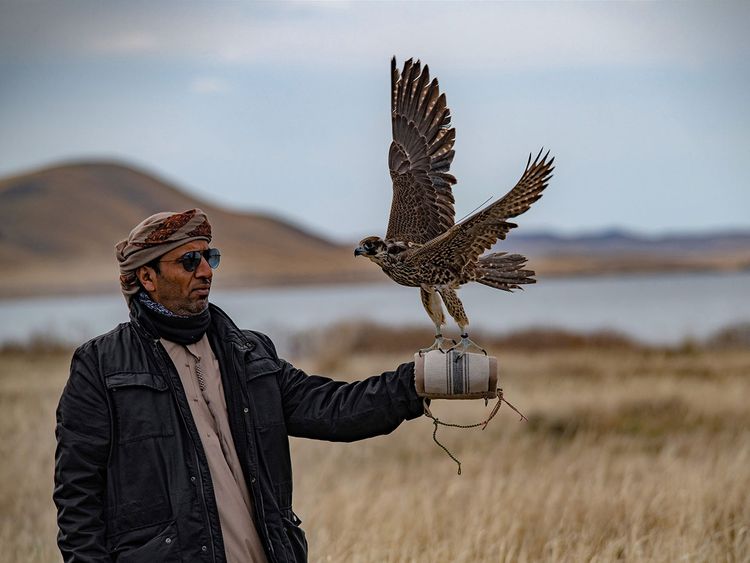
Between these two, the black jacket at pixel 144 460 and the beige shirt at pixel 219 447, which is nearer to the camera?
the black jacket at pixel 144 460

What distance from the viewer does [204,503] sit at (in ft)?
11.7

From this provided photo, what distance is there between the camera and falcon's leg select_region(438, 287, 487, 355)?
3558 millimetres

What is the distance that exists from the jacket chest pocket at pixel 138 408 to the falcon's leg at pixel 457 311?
1.03 m

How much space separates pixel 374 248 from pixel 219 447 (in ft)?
2.94

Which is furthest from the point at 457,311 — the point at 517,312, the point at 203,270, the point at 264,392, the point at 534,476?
the point at 517,312

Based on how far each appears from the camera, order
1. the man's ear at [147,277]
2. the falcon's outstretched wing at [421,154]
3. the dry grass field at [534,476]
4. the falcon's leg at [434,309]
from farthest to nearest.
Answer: the dry grass field at [534,476], the falcon's outstretched wing at [421,154], the man's ear at [147,277], the falcon's leg at [434,309]

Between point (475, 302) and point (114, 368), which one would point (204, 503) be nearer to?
point (114, 368)

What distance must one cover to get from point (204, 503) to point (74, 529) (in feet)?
1.43

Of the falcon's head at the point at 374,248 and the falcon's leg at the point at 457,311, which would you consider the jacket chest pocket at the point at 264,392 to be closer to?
the falcon's head at the point at 374,248

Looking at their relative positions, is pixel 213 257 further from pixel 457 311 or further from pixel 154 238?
pixel 457 311

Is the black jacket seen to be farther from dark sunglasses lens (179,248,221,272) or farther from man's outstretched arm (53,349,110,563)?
dark sunglasses lens (179,248,221,272)

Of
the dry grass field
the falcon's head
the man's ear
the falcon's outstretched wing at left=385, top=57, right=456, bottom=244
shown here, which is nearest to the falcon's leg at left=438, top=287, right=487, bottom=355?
the falcon's head

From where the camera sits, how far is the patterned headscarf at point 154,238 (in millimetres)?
3689

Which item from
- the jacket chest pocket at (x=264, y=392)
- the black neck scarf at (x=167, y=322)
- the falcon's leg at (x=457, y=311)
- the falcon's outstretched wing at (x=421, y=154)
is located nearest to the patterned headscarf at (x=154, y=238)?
the black neck scarf at (x=167, y=322)
